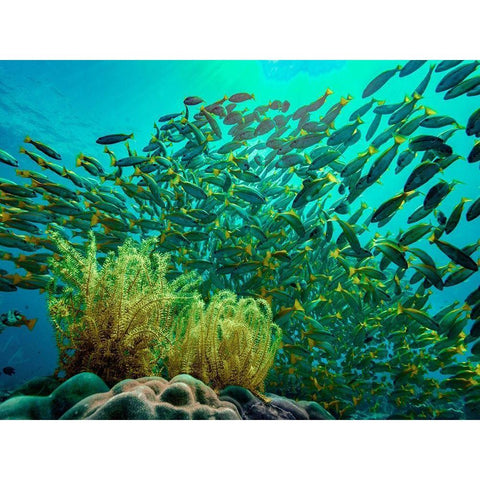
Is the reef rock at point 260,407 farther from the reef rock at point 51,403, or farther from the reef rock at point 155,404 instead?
the reef rock at point 51,403

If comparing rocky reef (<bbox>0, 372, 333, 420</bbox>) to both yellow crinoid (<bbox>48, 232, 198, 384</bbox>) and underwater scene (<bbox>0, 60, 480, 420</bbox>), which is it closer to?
underwater scene (<bbox>0, 60, 480, 420</bbox>)

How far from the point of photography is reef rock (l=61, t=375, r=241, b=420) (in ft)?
6.88

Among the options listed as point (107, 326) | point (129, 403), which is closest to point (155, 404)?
point (129, 403)

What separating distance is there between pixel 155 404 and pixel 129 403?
198 mm

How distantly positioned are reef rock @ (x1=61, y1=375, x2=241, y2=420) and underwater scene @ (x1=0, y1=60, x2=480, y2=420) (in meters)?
0.01

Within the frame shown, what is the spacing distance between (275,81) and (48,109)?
1419 cm

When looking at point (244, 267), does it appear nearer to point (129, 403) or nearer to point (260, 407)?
point (260, 407)

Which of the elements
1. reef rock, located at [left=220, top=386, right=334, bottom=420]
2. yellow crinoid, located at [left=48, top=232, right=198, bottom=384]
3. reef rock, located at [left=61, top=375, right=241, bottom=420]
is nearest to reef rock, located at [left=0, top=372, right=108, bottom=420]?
reef rock, located at [left=61, top=375, right=241, bottom=420]

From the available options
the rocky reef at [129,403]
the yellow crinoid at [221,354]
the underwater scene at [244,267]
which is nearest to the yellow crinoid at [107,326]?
the underwater scene at [244,267]

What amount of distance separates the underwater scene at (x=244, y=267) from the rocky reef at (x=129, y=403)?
0.5 inches
